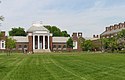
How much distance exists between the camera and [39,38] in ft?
467

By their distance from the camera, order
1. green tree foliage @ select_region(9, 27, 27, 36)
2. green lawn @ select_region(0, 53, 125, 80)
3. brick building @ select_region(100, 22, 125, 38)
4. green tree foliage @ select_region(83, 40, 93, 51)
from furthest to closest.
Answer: green tree foliage @ select_region(9, 27, 27, 36)
brick building @ select_region(100, 22, 125, 38)
green tree foliage @ select_region(83, 40, 93, 51)
green lawn @ select_region(0, 53, 125, 80)

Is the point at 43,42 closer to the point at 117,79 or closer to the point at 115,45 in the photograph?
the point at 115,45

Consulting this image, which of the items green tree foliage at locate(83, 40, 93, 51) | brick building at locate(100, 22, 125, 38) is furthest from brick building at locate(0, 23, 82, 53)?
brick building at locate(100, 22, 125, 38)

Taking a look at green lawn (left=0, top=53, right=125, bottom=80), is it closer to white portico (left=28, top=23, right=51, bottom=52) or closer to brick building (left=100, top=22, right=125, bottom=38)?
white portico (left=28, top=23, right=51, bottom=52)

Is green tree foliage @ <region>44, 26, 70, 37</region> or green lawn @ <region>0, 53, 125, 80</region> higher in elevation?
green tree foliage @ <region>44, 26, 70, 37</region>

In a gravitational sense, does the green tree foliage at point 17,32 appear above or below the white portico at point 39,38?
above

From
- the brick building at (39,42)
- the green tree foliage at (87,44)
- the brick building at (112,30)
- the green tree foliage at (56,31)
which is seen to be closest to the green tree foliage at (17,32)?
the green tree foliage at (56,31)

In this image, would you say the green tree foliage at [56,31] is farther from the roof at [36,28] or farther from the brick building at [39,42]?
the roof at [36,28]

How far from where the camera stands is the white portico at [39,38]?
139750mm

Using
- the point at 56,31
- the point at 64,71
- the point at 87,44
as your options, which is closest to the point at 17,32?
the point at 56,31

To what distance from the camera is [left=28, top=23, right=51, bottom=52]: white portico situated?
458 ft

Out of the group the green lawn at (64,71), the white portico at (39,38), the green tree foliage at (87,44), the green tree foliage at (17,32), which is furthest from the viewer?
the green tree foliage at (17,32)

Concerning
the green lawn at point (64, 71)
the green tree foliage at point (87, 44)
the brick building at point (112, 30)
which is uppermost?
the brick building at point (112, 30)

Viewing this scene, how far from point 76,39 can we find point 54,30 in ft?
105
